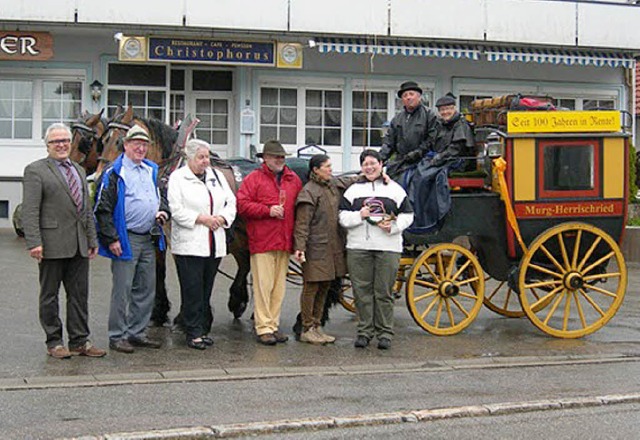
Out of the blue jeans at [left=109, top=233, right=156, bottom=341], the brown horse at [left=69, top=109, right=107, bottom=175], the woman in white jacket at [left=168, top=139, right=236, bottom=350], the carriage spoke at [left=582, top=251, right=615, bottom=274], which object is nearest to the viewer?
the blue jeans at [left=109, top=233, right=156, bottom=341]

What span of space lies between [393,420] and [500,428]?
677 mm

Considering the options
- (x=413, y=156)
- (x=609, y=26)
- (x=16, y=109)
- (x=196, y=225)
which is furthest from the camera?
(x=609, y=26)

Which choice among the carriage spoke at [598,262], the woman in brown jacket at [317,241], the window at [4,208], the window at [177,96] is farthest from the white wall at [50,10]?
the carriage spoke at [598,262]

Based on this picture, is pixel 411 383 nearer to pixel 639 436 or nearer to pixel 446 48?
pixel 639 436

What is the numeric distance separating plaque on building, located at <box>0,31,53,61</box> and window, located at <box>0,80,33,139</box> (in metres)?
0.98

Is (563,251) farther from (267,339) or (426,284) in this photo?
(267,339)

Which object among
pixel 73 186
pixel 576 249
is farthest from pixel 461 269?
pixel 73 186

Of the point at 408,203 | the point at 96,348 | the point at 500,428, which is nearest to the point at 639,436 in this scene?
the point at 500,428

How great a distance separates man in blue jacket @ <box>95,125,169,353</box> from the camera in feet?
26.9

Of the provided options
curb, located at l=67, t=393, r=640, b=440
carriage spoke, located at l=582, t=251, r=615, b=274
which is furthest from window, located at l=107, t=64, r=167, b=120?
curb, located at l=67, t=393, r=640, b=440

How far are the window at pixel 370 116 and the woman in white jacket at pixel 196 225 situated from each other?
1303cm

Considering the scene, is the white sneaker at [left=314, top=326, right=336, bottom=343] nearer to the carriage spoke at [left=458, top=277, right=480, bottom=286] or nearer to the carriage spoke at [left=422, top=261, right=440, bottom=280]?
the carriage spoke at [left=422, top=261, right=440, bottom=280]

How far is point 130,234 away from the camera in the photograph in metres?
8.30

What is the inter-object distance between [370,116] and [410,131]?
480 inches
